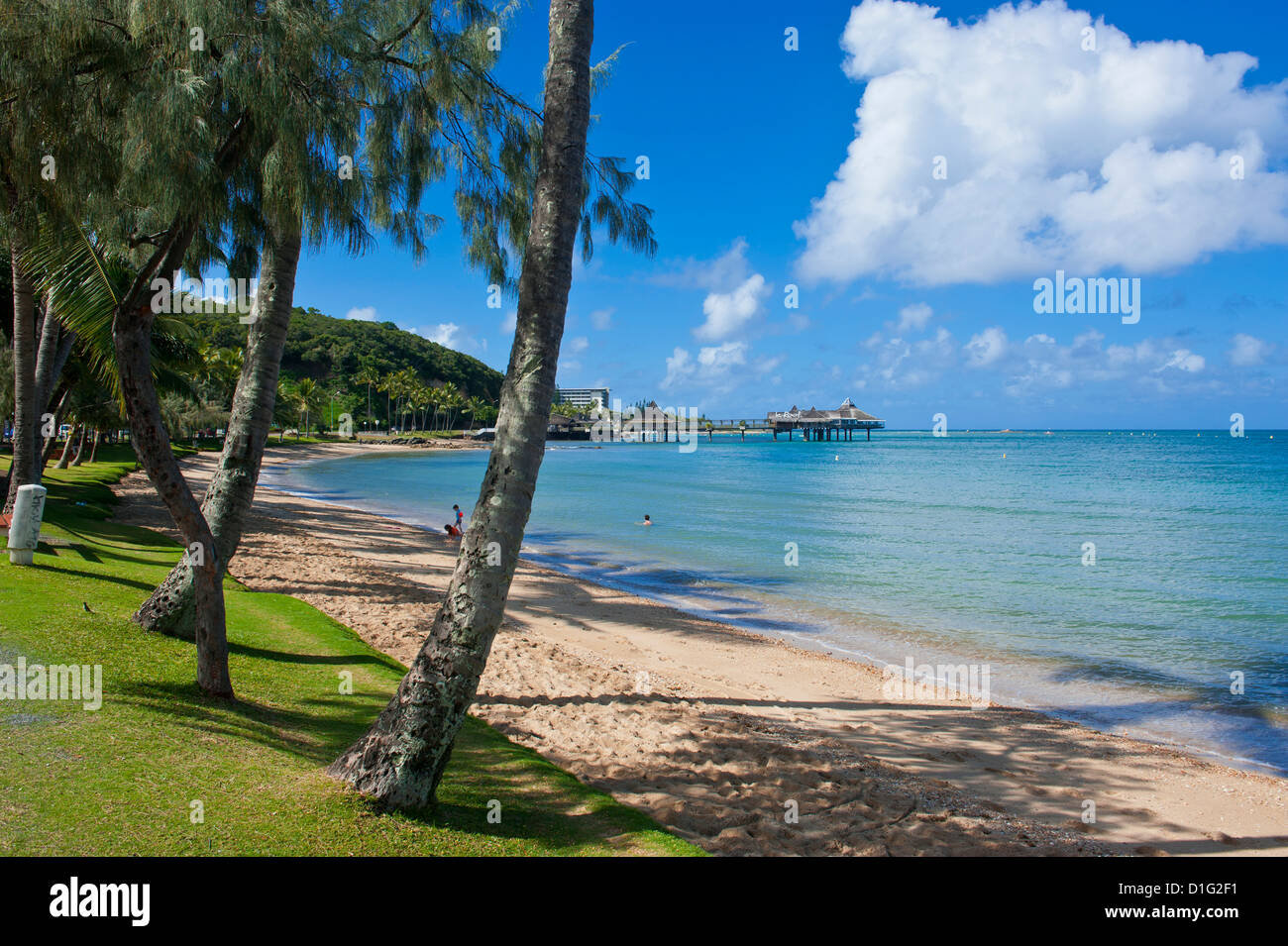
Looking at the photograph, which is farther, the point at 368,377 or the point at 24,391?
the point at 368,377

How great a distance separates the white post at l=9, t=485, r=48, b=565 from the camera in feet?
27.0

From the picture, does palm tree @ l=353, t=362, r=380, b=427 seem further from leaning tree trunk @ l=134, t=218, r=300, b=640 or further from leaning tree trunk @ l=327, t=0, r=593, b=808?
leaning tree trunk @ l=327, t=0, r=593, b=808

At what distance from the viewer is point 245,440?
24.0ft

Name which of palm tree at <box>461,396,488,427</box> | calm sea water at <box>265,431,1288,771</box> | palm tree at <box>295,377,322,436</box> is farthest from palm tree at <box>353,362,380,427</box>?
calm sea water at <box>265,431,1288,771</box>

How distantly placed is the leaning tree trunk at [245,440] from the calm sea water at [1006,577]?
10103 mm

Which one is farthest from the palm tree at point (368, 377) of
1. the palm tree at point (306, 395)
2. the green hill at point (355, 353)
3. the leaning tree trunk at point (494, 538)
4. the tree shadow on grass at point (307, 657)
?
the leaning tree trunk at point (494, 538)

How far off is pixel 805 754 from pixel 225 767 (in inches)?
203

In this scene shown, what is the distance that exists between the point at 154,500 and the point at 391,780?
25.3 m

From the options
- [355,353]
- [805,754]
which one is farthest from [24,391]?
[355,353]

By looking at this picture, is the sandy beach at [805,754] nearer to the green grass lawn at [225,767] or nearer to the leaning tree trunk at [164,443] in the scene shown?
the green grass lawn at [225,767]

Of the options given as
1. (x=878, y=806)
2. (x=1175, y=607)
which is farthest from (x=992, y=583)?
(x=878, y=806)

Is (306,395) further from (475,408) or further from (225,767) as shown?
(225,767)

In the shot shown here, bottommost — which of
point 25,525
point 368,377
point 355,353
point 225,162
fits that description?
point 25,525
